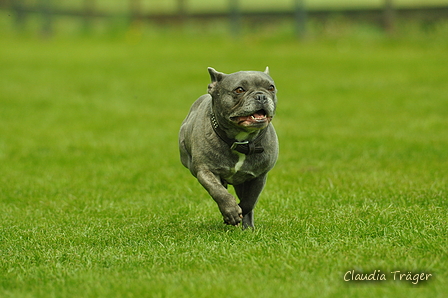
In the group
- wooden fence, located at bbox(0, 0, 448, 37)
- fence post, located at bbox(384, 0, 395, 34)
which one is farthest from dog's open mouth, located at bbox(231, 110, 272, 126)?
fence post, located at bbox(384, 0, 395, 34)

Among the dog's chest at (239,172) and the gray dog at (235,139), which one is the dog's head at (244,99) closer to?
the gray dog at (235,139)

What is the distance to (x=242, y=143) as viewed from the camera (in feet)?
21.5

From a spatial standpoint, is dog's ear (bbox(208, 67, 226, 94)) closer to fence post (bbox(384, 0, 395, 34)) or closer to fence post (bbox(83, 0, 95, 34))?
fence post (bbox(384, 0, 395, 34))

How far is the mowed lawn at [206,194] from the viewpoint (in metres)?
5.55

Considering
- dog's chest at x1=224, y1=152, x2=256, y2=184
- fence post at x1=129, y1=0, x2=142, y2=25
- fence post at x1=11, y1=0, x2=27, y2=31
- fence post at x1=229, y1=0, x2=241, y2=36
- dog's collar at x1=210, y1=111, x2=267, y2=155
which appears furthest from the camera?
fence post at x1=11, y1=0, x2=27, y2=31

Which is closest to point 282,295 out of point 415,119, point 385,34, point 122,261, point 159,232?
point 122,261

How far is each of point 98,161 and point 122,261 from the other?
663 cm

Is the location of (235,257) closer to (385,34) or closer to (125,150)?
(125,150)

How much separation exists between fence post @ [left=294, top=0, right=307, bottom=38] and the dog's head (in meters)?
22.8

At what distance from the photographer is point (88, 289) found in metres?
5.25

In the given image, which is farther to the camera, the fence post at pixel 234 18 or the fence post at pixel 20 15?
the fence post at pixel 20 15

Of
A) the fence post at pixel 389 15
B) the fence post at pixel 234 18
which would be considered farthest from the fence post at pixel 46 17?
the fence post at pixel 389 15

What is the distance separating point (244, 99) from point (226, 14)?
1071 inches

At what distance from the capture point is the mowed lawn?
555 cm
